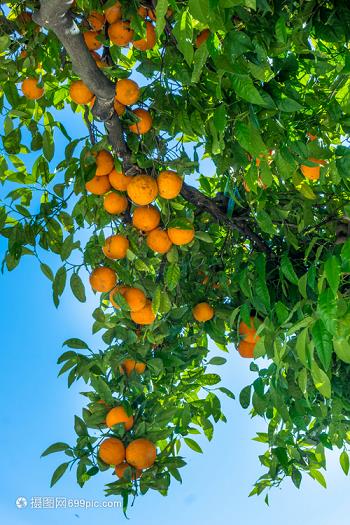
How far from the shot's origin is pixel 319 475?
8.30ft

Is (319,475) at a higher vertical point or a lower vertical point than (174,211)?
lower

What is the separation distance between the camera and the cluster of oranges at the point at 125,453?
6.15ft

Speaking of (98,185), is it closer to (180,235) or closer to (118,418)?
(180,235)

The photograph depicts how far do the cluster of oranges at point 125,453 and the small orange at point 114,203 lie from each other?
615mm

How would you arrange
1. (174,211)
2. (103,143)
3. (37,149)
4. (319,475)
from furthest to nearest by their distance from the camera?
1. (319,475)
2. (37,149)
3. (174,211)
4. (103,143)

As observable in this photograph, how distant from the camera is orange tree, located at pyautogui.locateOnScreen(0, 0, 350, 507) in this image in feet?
4.48

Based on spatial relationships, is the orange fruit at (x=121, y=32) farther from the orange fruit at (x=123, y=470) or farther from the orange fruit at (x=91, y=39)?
the orange fruit at (x=123, y=470)

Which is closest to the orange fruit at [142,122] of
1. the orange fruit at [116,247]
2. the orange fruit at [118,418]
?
the orange fruit at [116,247]

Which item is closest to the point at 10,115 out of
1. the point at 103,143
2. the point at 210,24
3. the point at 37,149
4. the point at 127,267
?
the point at 37,149

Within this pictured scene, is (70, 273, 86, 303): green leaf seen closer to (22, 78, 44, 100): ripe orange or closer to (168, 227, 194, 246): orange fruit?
(168, 227, 194, 246): orange fruit

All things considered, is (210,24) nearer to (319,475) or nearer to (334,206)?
(334,206)

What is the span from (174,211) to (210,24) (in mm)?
787

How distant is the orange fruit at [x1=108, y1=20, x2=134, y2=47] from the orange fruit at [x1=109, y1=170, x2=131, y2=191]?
313mm

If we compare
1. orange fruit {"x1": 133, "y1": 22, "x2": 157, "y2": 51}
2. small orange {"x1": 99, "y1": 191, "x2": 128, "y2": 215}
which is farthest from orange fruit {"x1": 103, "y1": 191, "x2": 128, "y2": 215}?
orange fruit {"x1": 133, "y1": 22, "x2": 157, "y2": 51}
